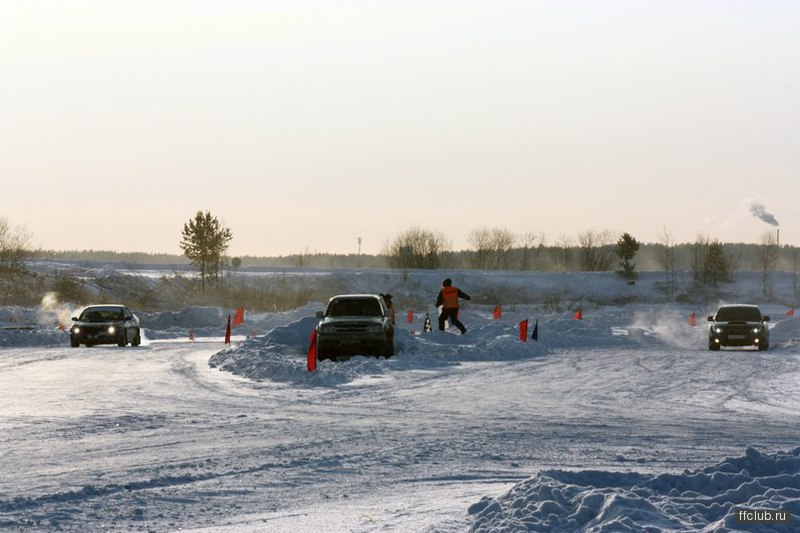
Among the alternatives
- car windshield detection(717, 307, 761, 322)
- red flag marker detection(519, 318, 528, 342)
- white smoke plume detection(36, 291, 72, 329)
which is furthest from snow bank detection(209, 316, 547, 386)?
white smoke plume detection(36, 291, 72, 329)

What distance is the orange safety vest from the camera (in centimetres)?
3494

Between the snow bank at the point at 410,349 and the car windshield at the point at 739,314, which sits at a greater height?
the car windshield at the point at 739,314

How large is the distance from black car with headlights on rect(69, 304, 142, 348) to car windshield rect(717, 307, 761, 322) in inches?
806

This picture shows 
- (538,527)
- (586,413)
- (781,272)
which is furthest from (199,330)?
(781,272)

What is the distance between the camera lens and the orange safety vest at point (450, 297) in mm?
34938

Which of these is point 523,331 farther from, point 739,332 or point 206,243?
point 206,243

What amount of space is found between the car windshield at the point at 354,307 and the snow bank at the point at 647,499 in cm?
1964

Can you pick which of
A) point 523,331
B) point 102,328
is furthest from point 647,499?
point 102,328

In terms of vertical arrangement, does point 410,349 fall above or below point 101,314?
below

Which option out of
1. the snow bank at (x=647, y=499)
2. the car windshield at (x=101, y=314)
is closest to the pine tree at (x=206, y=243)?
the car windshield at (x=101, y=314)

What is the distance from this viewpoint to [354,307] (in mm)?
30312

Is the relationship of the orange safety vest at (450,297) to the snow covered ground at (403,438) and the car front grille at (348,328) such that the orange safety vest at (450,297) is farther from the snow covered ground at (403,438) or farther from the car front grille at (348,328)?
the car front grille at (348,328)

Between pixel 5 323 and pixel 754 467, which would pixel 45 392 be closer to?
pixel 754 467

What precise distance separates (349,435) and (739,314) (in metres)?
26.1
